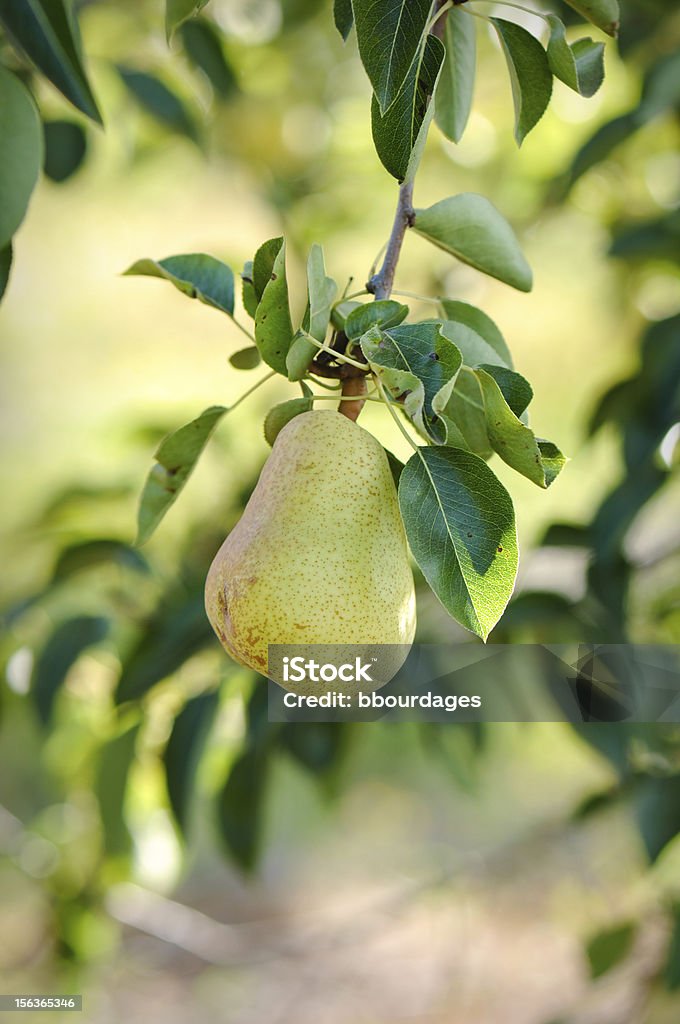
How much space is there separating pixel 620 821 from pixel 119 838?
1.17 meters

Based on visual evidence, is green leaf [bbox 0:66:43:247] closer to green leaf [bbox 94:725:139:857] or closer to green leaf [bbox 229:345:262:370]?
green leaf [bbox 229:345:262:370]

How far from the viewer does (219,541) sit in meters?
1.06

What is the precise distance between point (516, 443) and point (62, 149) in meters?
0.63

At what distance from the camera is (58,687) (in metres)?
0.83

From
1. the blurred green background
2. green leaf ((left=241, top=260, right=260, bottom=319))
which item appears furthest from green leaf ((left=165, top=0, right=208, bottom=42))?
the blurred green background

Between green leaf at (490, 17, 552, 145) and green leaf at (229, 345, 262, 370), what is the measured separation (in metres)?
0.13

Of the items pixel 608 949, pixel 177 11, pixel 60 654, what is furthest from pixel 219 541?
pixel 177 11

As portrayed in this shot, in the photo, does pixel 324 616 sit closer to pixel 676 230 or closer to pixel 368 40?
pixel 368 40

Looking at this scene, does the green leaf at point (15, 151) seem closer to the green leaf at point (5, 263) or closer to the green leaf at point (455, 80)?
the green leaf at point (5, 263)

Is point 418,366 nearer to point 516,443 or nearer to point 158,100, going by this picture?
point 516,443

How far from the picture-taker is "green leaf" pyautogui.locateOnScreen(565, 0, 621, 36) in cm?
35

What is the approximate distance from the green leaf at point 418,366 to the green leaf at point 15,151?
0.41ft

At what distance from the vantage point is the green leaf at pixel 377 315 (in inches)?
12.7

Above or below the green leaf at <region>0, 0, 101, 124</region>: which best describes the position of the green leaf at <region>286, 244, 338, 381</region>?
below
